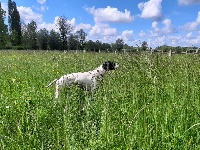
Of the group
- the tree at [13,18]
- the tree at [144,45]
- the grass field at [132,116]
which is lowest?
the grass field at [132,116]

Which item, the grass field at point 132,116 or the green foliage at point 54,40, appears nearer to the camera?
the grass field at point 132,116

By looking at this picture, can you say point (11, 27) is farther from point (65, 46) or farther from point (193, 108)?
point (193, 108)

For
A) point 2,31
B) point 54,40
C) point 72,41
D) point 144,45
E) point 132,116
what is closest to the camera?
point 132,116

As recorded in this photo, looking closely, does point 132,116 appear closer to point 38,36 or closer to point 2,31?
point 2,31

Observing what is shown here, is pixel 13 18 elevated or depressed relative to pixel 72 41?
elevated

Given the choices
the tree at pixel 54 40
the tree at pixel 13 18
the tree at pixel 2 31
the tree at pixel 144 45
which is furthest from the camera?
the tree at pixel 13 18

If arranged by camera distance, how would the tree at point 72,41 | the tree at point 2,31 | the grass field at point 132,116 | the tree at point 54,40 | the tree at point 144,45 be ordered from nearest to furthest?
the grass field at point 132,116
the tree at point 144,45
the tree at point 2,31
the tree at point 72,41
the tree at point 54,40

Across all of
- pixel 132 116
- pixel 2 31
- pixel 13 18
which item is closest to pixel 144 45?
pixel 132 116

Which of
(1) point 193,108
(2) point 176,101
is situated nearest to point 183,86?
(2) point 176,101

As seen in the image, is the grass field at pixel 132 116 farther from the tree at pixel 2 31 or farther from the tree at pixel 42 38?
the tree at pixel 42 38

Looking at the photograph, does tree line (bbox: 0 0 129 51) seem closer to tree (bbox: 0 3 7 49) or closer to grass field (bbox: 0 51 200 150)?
tree (bbox: 0 3 7 49)

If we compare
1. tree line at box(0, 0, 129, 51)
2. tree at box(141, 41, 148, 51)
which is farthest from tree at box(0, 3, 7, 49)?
tree at box(141, 41, 148, 51)

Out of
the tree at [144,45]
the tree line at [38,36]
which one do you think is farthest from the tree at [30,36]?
the tree at [144,45]

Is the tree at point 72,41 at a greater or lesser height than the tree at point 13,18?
lesser
